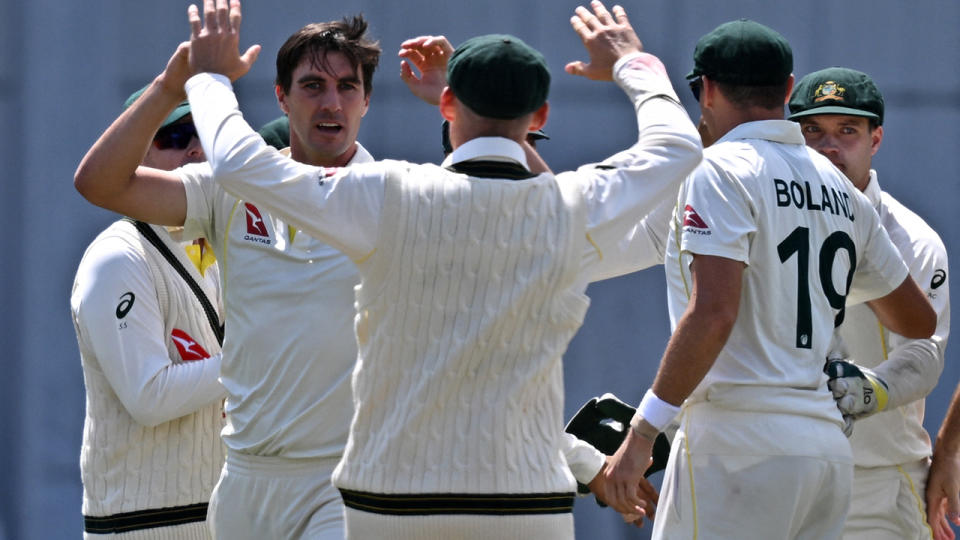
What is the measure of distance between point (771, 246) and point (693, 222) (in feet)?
0.66

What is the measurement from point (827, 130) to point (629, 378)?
2151 mm

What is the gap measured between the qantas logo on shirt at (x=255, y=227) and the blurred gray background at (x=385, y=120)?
2.92 m

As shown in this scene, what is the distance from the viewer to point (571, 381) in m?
6.34

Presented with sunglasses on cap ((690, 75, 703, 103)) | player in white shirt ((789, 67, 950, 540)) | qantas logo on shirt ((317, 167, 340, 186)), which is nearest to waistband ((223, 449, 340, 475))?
qantas logo on shirt ((317, 167, 340, 186))

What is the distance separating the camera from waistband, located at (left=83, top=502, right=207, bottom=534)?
154 inches

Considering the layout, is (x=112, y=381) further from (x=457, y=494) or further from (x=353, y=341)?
(x=457, y=494)

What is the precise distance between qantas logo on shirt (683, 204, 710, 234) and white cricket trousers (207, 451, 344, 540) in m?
1.03

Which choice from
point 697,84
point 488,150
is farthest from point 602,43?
point 697,84

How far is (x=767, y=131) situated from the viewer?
11.7 ft

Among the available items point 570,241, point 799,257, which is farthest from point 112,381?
point 799,257

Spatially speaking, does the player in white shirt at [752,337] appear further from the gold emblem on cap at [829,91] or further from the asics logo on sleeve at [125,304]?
the asics logo on sleeve at [125,304]

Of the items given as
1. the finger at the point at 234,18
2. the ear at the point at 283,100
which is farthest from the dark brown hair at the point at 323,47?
the finger at the point at 234,18

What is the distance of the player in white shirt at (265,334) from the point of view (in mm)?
3369

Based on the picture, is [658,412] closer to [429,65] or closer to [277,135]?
[429,65]
